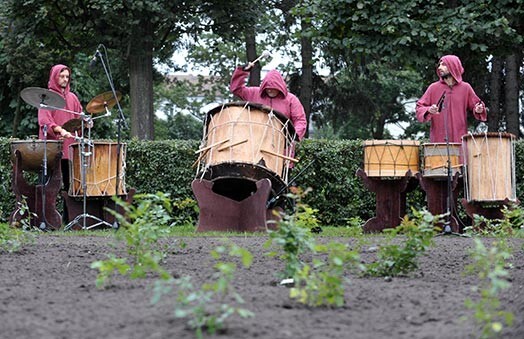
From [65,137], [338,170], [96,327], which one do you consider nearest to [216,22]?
[338,170]

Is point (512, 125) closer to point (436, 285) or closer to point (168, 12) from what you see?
point (168, 12)

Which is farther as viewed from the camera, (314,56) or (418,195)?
(314,56)

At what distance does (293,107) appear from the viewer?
12.4 metres

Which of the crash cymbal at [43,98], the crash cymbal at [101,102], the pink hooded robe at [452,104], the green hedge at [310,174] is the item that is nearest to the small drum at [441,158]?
the pink hooded robe at [452,104]

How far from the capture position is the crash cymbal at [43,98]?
39.5 feet

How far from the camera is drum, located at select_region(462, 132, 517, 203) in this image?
39.4 ft

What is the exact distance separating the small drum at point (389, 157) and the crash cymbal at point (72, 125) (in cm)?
352

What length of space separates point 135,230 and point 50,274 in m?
0.85

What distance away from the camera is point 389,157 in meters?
12.5

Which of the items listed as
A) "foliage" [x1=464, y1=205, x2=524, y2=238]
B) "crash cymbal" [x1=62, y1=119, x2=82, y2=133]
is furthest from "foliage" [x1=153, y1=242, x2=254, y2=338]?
"crash cymbal" [x1=62, y1=119, x2=82, y2=133]

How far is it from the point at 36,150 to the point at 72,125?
2.07 feet

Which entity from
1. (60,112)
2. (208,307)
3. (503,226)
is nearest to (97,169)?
(60,112)

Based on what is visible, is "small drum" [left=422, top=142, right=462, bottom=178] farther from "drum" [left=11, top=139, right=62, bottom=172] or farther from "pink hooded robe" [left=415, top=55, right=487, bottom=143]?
"drum" [left=11, top=139, right=62, bottom=172]

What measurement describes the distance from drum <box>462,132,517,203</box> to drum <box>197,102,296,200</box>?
2.21 metres
